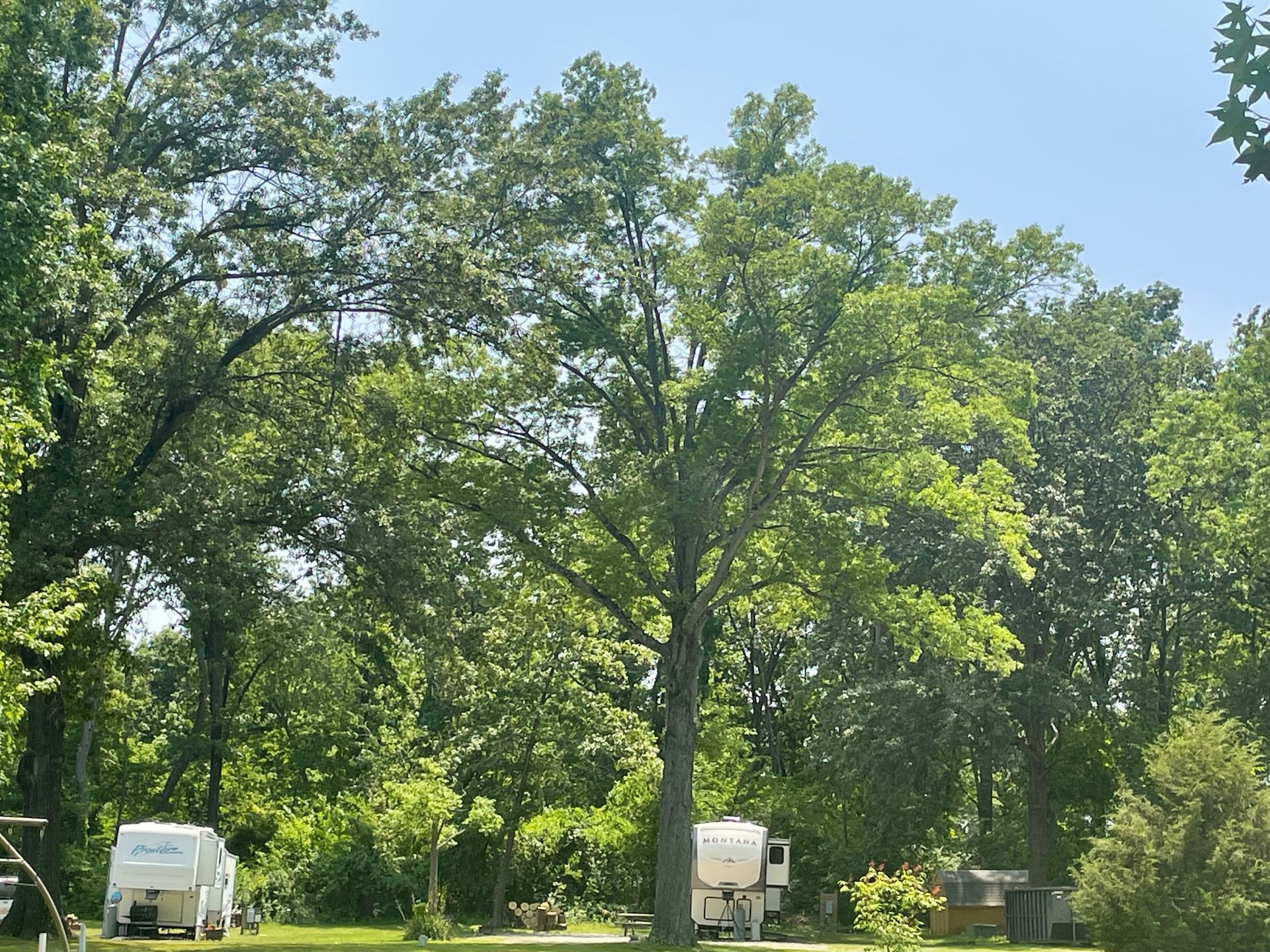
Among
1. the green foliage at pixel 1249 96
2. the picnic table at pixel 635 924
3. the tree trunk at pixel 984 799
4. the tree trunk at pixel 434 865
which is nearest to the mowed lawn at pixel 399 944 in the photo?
the picnic table at pixel 635 924

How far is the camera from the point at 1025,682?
3503cm

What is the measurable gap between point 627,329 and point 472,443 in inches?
149

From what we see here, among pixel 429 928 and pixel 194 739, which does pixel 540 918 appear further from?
pixel 194 739

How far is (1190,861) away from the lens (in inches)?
802

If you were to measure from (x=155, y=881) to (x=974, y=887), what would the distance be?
2127 cm

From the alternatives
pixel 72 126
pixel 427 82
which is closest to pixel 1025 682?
pixel 427 82

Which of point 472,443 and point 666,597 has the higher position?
point 472,443

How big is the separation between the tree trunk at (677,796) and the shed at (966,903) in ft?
43.9

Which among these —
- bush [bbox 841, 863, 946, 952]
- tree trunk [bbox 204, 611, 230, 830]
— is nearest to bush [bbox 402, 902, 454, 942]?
tree trunk [bbox 204, 611, 230, 830]

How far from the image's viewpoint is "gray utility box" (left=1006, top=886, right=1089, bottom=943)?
103 feet

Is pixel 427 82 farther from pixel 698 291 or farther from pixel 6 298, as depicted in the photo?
pixel 6 298

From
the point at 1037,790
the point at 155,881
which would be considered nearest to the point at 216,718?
the point at 155,881

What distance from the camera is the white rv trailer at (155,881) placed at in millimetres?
25562

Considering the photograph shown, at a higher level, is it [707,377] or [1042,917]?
[707,377]
